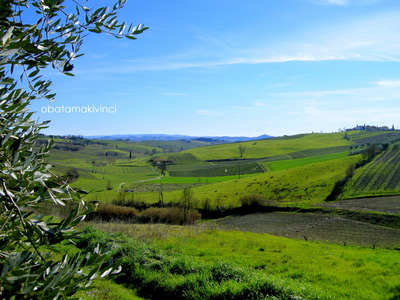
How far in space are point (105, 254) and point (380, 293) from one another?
1431 cm

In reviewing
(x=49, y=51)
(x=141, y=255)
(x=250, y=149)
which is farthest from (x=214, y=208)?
(x=250, y=149)

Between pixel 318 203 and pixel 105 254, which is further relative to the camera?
pixel 318 203

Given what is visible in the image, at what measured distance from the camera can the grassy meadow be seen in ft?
36.6

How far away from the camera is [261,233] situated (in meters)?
46.1

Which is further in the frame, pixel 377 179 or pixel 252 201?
pixel 377 179

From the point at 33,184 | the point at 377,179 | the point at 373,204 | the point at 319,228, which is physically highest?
the point at 33,184

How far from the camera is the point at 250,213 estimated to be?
7106 cm

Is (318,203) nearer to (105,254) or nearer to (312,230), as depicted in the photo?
(312,230)

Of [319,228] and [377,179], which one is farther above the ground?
[377,179]

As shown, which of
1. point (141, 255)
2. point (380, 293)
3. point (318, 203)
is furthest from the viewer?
point (318, 203)

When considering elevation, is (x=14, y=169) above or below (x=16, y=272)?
above

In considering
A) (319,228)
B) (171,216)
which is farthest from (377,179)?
(171,216)

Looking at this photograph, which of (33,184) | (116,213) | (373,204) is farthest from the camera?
(373,204)

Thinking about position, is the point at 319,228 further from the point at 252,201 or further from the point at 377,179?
the point at 377,179
